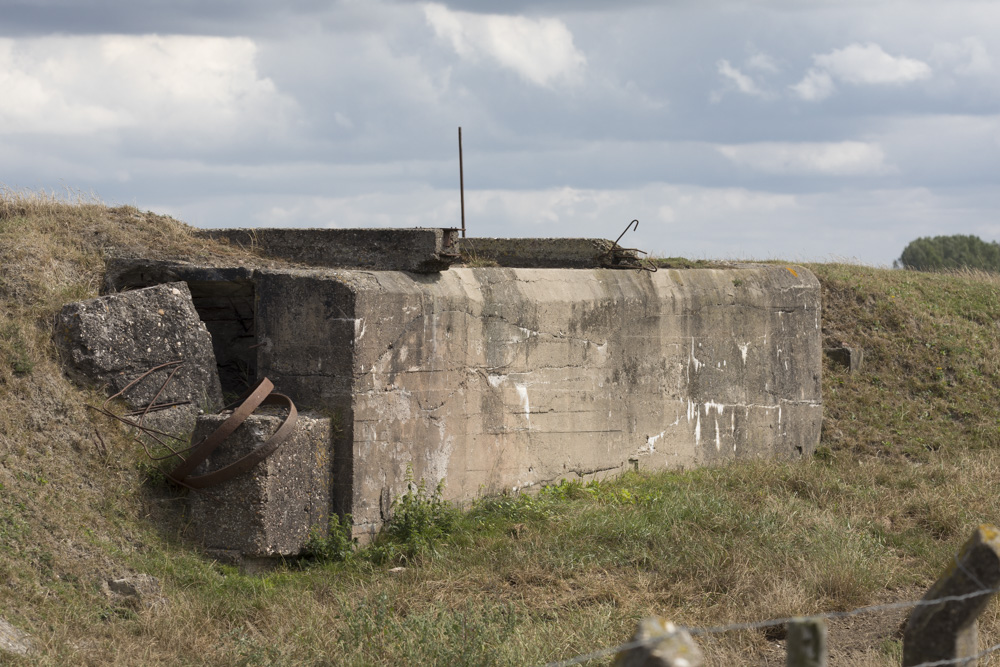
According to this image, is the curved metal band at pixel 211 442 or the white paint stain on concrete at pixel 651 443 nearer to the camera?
the curved metal band at pixel 211 442

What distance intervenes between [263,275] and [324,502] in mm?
1574

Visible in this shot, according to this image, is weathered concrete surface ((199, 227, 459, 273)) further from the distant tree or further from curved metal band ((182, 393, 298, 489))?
the distant tree

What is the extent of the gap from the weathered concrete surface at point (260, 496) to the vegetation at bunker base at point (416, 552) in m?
0.16

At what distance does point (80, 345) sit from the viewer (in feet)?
20.2

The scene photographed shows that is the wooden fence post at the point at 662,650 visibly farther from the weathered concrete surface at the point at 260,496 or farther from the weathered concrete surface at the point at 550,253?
the weathered concrete surface at the point at 550,253

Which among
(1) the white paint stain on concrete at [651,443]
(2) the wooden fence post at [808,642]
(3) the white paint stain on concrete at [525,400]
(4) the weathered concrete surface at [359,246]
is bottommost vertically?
(1) the white paint stain on concrete at [651,443]

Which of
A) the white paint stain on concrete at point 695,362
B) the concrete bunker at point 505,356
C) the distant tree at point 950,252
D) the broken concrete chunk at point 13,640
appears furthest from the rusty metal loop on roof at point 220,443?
the distant tree at point 950,252

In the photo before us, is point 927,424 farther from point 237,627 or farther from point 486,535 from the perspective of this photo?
point 237,627

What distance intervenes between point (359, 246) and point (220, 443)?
2174 millimetres

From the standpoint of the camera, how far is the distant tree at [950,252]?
140 feet

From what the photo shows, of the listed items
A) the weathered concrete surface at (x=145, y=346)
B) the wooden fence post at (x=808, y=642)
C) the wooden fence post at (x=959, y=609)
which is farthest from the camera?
the weathered concrete surface at (x=145, y=346)

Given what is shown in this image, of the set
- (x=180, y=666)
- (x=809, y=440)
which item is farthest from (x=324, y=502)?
(x=809, y=440)

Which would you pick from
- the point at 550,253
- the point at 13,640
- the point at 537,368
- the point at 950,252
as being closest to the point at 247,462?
the point at 13,640

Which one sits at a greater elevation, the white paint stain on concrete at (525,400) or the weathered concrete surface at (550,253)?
the weathered concrete surface at (550,253)
